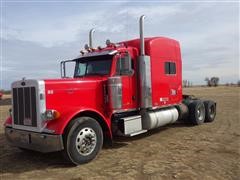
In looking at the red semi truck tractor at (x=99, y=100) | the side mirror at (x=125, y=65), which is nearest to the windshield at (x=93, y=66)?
the red semi truck tractor at (x=99, y=100)

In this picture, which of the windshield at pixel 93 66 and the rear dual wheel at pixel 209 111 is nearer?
the windshield at pixel 93 66

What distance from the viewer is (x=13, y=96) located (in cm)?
852

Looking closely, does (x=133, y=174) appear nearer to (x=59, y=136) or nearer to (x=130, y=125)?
(x=59, y=136)

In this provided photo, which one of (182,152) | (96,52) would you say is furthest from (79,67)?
(182,152)

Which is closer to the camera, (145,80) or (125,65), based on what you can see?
(125,65)

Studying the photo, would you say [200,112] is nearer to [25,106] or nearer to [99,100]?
[99,100]

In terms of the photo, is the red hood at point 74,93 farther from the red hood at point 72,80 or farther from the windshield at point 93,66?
the windshield at point 93,66

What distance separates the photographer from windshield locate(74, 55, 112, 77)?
9469 millimetres

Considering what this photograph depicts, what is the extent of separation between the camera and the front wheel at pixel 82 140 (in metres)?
7.50

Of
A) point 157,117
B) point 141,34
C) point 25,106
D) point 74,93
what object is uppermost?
point 141,34

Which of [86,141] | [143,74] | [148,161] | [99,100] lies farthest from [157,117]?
[86,141]

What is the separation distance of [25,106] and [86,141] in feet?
5.72

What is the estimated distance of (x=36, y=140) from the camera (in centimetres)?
756

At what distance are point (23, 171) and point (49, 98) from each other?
1761mm
